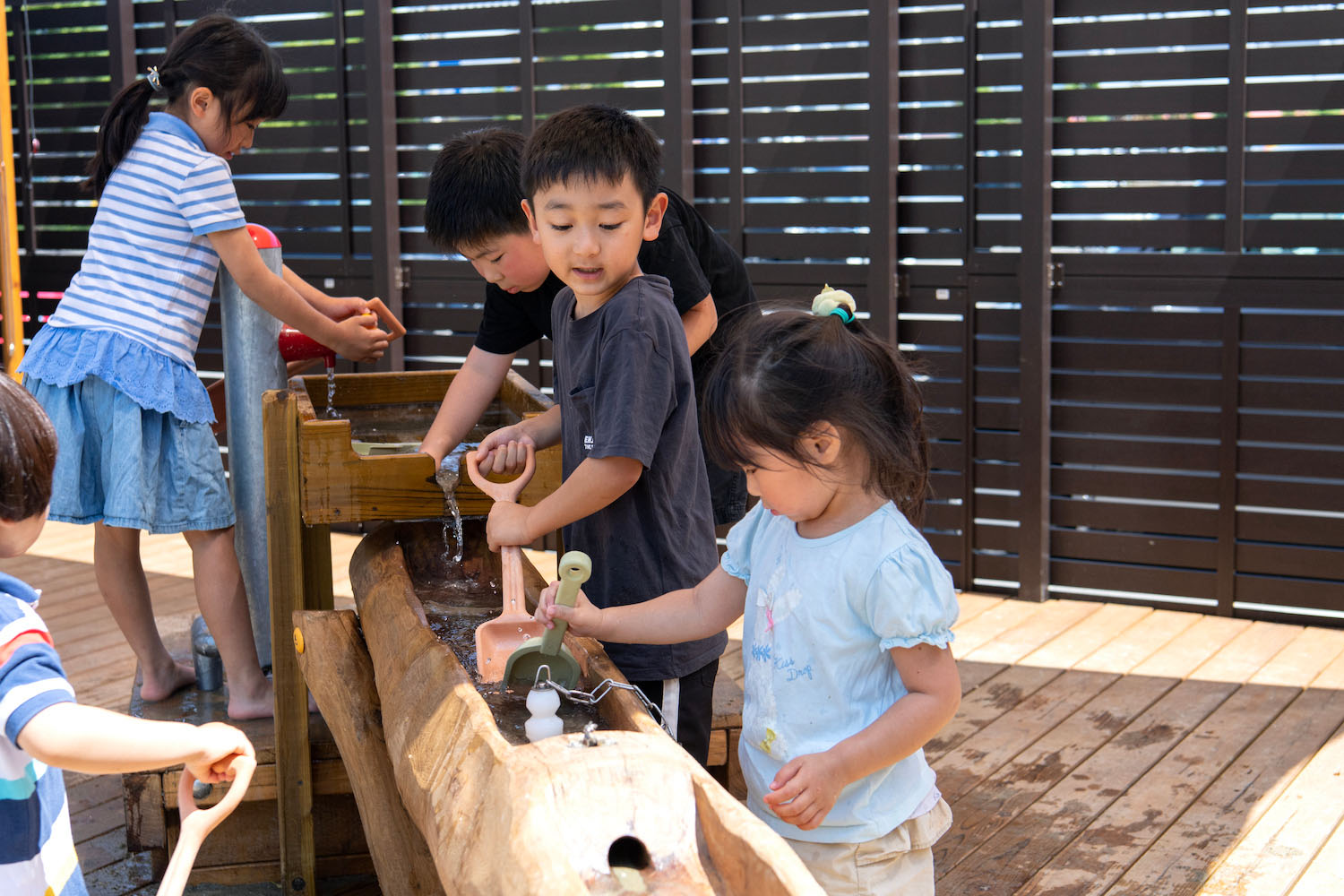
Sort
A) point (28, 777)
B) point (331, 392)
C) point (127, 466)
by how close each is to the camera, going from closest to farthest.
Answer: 1. point (28, 777)
2. point (127, 466)
3. point (331, 392)

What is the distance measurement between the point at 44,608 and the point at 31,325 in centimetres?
239

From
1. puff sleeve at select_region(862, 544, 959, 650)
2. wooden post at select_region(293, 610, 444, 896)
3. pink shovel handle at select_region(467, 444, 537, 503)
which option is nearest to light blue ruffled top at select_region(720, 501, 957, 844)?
puff sleeve at select_region(862, 544, 959, 650)

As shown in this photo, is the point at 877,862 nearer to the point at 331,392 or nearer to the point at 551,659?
the point at 551,659

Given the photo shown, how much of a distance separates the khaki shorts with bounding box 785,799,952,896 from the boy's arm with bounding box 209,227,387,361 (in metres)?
1.58

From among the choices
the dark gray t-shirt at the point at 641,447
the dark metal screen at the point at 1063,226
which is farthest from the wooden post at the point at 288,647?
the dark metal screen at the point at 1063,226

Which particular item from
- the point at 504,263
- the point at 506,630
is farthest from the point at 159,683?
the point at 506,630

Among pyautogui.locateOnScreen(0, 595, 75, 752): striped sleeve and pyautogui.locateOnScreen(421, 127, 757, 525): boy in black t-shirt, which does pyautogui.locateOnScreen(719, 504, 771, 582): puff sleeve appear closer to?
pyautogui.locateOnScreen(421, 127, 757, 525): boy in black t-shirt

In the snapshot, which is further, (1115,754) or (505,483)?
(1115,754)

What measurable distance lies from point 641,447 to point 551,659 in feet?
1.22

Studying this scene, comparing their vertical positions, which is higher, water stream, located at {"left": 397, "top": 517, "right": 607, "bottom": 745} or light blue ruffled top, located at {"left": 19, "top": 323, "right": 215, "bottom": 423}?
light blue ruffled top, located at {"left": 19, "top": 323, "right": 215, "bottom": 423}

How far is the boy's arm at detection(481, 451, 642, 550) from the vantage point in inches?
76.1

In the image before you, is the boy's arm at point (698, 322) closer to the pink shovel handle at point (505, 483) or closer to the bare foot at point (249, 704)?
the pink shovel handle at point (505, 483)

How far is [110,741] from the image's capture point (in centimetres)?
130

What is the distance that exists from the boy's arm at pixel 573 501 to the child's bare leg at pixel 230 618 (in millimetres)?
1035
